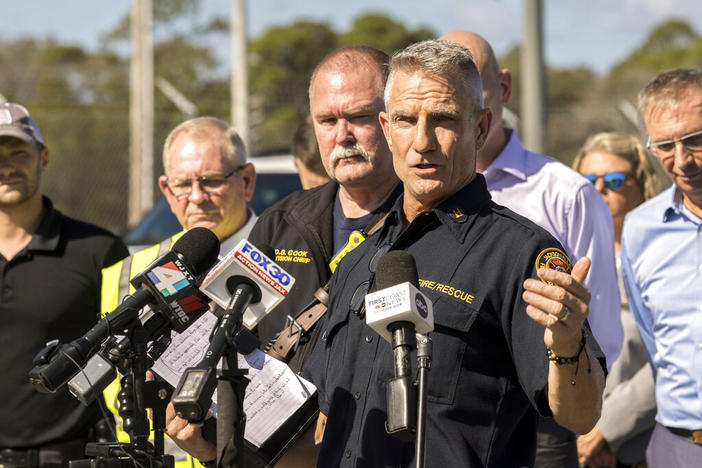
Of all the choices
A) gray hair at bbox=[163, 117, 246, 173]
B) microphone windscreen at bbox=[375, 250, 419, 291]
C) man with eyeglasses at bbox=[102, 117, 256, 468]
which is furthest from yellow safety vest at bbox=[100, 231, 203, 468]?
microphone windscreen at bbox=[375, 250, 419, 291]

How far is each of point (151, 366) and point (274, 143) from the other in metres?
15.2

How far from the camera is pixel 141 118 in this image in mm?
16719

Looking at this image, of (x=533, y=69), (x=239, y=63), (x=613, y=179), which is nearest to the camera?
(x=613, y=179)

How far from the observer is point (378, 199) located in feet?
13.8

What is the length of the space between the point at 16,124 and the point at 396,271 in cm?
329

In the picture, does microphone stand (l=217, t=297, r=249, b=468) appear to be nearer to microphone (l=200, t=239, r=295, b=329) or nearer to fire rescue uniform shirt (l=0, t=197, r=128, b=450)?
microphone (l=200, t=239, r=295, b=329)

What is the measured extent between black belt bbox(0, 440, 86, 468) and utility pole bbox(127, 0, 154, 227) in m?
10.9

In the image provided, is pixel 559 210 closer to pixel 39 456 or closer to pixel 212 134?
pixel 212 134

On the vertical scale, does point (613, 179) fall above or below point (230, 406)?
below

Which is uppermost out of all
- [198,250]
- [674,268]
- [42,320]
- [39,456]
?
[198,250]

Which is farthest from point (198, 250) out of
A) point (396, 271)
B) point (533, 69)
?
point (533, 69)

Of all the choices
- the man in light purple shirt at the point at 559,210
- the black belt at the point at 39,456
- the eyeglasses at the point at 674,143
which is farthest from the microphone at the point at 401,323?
the black belt at the point at 39,456

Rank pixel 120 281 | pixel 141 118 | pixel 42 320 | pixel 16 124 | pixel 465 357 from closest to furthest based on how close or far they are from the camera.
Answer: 1. pixel 465 357
2. pixel 120 281
3. pixel 42 320
4. pixel 16 124
5. pixel 141 118

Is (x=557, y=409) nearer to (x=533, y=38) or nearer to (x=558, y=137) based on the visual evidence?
(x=533, y=38)
